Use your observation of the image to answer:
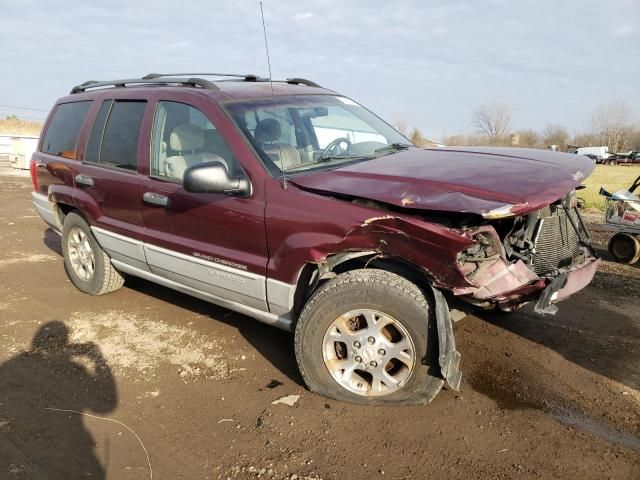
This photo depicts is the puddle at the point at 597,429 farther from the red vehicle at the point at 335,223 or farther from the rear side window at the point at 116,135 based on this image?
the rear side window at the point at 116,135

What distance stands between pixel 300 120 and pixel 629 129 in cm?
8164

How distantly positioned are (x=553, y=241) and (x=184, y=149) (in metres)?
2.72

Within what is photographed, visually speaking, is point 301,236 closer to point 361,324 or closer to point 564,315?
point 361,324

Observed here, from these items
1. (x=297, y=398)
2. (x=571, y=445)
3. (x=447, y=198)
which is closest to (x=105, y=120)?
(x=297, y=398)

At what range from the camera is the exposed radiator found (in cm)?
322

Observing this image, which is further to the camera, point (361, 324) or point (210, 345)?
point (210, 345)

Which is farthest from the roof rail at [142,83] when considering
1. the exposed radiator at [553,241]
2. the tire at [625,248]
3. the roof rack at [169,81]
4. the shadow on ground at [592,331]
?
the tire at [625,248]

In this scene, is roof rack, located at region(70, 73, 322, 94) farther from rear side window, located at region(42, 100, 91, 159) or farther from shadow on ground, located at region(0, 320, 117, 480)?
shadow on ground, located at region(0, 320, 117, 480)

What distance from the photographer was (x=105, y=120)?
15.0 ft

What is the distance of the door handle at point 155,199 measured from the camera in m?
3.80

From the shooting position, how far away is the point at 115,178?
4.27 m

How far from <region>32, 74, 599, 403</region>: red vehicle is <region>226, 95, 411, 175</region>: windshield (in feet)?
0.05

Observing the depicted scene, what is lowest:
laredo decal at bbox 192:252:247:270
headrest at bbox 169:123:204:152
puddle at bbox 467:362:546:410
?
puddle at bbox 467:362:546:410

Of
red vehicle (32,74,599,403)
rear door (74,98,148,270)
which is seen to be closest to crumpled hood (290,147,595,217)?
red vehicle (32,74,599,403)
